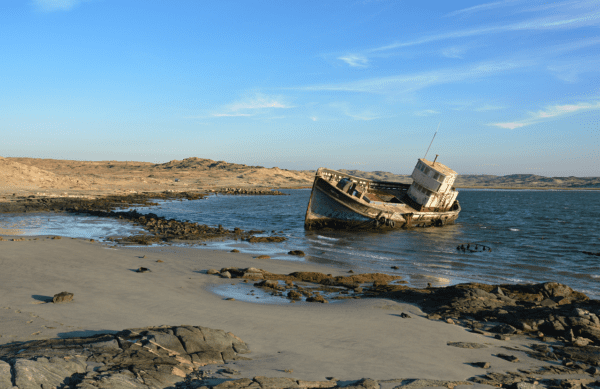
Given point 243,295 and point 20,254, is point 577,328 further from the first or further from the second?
point 20,254

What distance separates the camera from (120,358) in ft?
21.7

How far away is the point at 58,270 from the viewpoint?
49.3 feet

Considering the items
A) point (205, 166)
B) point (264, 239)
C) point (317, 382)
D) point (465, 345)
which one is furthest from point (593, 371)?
point (205, 166)

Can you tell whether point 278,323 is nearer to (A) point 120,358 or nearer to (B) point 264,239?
(A) point 120,358

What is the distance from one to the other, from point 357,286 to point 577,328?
697 centimetres

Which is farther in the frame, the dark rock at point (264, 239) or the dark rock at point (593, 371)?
the dark rock at point (264, 239)

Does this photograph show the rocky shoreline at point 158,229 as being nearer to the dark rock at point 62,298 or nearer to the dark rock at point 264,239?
the dark rock at point 264,239

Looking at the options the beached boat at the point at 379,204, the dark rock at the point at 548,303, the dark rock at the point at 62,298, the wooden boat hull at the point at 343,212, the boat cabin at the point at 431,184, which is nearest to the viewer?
the dark rock at the point at 62,298

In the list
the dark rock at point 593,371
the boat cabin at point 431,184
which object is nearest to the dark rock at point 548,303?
the dark rock at point 593,371

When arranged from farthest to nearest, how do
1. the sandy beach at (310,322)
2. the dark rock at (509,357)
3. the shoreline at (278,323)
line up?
the dark rock at (509,357) → the shoreline at (278,323) → the sandy beach at (310,322)

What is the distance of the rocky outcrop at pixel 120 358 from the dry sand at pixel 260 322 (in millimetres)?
791

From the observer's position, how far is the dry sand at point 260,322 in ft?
25.5

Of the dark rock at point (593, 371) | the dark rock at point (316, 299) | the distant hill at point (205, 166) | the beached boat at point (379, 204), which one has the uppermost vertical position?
the distant hill at point (205, 166)

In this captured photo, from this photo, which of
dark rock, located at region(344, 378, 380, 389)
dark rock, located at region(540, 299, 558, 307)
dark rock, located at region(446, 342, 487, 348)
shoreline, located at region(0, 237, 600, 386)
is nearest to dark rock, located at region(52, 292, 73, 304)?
shoreline, located at region(0, 237, 600, 386)
